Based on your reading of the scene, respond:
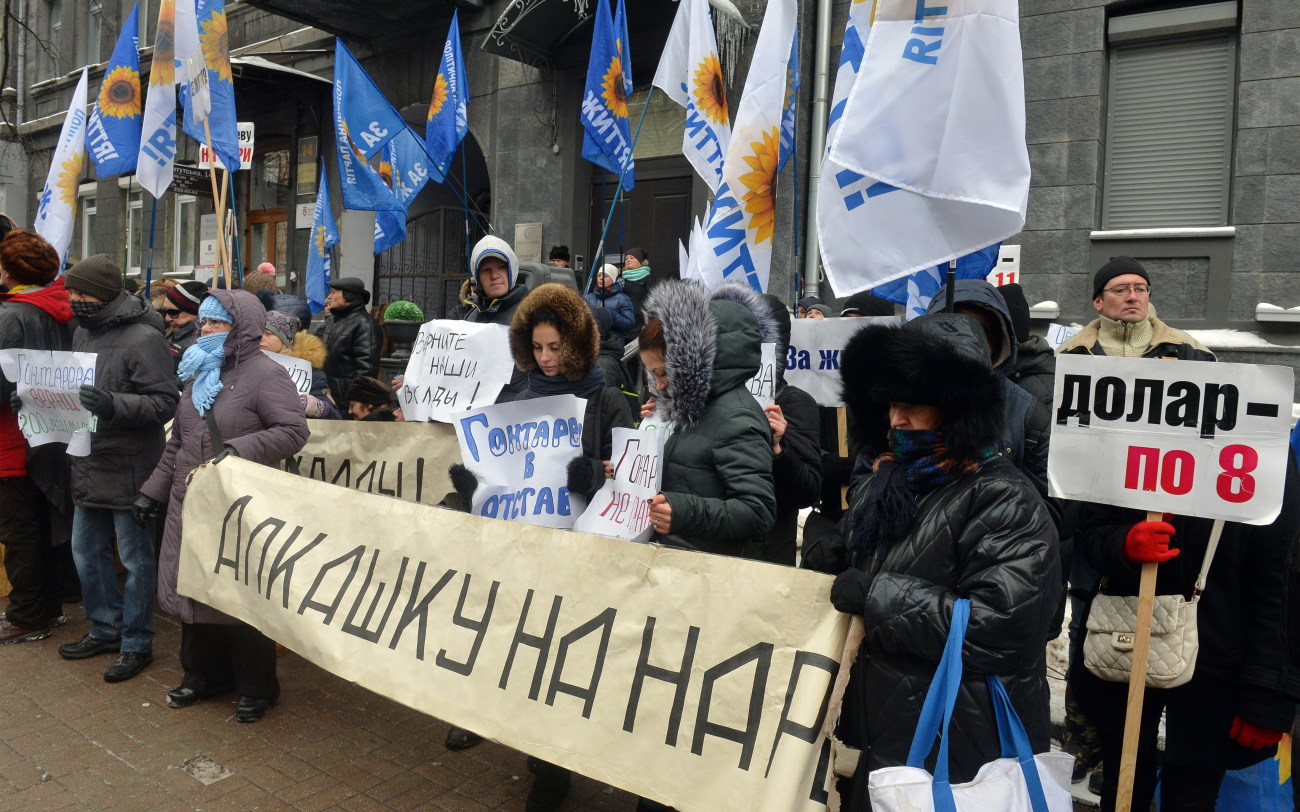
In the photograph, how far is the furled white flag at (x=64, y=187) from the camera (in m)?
7.97

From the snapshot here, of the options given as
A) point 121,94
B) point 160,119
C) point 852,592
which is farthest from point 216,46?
point 852,592

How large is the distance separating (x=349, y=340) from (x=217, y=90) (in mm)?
2599

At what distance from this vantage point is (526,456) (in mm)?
3912

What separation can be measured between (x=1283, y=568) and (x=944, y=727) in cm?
140

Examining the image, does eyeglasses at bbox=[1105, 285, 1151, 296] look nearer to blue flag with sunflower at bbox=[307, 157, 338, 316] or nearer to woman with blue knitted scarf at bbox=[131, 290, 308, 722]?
woman with blue knitted scarf at bbox=[131, 290, 308, 722]

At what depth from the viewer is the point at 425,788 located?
3.94 m

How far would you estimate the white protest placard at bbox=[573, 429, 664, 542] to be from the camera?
337cm

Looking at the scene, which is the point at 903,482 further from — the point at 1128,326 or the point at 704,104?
the point at 704,104

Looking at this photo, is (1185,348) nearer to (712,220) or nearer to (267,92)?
(712,220)

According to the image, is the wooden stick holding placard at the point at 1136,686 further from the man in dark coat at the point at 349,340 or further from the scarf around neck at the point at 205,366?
the man in dark coat at the point at 349,340

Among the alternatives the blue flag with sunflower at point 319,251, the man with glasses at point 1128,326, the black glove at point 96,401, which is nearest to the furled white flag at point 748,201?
the man with glasses at point 1128,326

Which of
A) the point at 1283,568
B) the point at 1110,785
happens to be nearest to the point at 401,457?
the point at 1110,785

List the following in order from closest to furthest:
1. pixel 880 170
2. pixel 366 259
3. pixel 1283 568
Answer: pixel 1283 568 < pixel 880 170 < pixel 366 259

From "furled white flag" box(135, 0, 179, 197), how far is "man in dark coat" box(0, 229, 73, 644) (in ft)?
7.74
